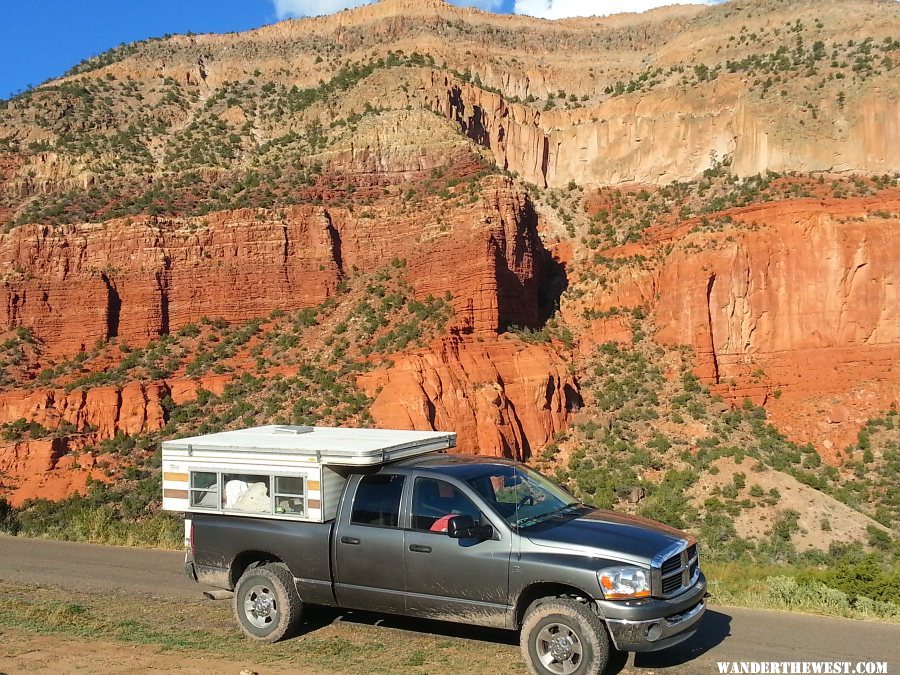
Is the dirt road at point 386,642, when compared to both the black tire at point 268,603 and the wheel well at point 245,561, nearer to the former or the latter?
the black tire at point 268,603

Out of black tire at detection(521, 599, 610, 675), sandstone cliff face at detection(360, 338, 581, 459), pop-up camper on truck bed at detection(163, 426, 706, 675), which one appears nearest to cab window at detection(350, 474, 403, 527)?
pop-up camper on truck bed at detection(163, 426, 706, 675)

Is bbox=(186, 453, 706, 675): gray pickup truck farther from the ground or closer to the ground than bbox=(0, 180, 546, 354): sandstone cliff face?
closer to the ground

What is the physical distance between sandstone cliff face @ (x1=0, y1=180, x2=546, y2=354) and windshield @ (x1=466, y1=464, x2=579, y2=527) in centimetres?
2954

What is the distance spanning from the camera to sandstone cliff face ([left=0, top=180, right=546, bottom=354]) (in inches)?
1511

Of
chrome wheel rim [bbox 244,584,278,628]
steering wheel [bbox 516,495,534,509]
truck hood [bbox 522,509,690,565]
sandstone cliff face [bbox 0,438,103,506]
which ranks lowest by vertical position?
sandstone cliff face [bbox 0,438,103,506]

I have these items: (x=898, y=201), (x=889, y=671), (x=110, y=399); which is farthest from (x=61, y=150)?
(x=889, y=671)

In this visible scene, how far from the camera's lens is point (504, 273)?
3409cm

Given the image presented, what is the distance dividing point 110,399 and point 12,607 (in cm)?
2549

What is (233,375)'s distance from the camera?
3347cm

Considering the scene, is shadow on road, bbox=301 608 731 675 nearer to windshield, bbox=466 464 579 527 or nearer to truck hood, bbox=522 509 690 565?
truck hood, bbox=522 509 690 565

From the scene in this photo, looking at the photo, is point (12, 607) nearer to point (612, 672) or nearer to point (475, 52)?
point (612, 672)

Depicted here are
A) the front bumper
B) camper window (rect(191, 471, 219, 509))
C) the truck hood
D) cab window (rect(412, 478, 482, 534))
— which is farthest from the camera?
camper window (rect(191, 471, 219, 509))

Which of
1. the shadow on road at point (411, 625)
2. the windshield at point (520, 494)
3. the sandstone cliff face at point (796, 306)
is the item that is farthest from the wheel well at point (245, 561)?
the sandstone cliff face at point (796, 306)

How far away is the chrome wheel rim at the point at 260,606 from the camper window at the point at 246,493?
86 cm
